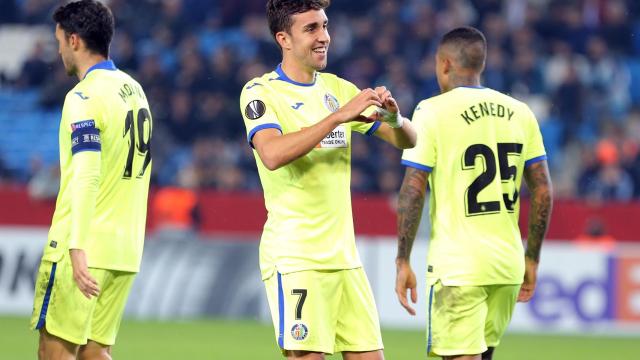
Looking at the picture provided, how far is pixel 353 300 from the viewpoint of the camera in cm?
574

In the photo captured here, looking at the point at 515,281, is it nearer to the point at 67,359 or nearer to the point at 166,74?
the point at 67,359

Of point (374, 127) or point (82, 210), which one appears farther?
point (374, 127)

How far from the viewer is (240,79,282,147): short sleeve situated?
5.61 meters

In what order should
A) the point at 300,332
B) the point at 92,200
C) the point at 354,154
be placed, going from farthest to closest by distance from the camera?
the point at 354,154, the point at 92,200, the point at 300,332

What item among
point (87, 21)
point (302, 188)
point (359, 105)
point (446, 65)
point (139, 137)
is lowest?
point (302, 188)

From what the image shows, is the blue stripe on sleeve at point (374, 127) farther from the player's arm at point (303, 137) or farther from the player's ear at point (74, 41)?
the player's ear at point (74, 41)

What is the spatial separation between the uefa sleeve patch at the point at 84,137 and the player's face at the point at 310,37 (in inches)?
42.3

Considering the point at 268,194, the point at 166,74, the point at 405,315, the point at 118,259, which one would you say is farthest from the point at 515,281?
the point at 166,74

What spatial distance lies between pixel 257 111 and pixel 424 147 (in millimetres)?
1088

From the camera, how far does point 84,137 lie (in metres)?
5.91

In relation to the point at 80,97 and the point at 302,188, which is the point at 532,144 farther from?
the point at 80,97

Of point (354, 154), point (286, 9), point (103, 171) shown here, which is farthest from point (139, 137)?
point (354, 154)

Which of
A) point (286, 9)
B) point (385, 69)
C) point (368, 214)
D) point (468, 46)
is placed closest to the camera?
point (286, 9)

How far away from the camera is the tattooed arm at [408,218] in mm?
6312
